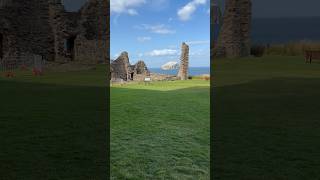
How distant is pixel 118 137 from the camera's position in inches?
276

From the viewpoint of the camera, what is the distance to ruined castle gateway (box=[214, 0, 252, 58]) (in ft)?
71.8

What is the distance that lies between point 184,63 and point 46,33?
6.68 metres

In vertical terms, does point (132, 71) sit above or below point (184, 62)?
below

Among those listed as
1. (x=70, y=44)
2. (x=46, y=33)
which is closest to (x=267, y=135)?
(x=46, y=33)

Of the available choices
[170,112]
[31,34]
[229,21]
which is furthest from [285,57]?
[170,112]

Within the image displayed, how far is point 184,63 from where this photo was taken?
23922 mm

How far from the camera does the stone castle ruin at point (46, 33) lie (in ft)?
70.7

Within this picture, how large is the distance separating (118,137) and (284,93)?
580 centimetres

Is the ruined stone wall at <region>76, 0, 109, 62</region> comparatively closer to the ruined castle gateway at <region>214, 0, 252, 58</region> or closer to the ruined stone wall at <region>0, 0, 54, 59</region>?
the ruined stone wall at <region>0, 0, 54, 59</region>

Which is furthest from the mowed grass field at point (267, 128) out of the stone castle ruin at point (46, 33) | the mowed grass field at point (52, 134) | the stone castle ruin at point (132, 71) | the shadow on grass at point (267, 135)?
the stone castle ruin at point (46, 33)

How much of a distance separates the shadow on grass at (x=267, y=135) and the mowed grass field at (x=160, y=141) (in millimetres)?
236

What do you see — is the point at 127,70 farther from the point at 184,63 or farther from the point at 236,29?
the point at 236,29

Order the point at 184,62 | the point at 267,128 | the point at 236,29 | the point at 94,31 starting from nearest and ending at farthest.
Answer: the point at 267,128 → the point at 236,29 → the point at 94,31 → the point at 184,62

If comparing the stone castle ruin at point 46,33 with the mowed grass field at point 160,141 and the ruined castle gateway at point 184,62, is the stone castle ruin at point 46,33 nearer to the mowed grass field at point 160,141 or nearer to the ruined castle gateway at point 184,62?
the ruined castle gateway at point 184,62
